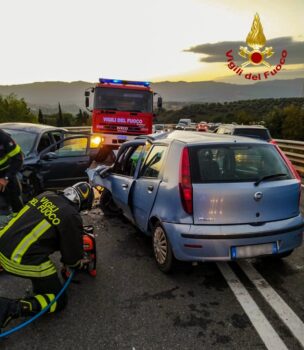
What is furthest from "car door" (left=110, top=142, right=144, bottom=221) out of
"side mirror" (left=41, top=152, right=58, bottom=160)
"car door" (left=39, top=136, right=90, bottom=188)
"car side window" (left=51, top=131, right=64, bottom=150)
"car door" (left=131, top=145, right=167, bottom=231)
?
"car side window" (left=51, top=131, right=64, bottom=150)

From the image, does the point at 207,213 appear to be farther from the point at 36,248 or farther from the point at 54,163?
the point at 54,163

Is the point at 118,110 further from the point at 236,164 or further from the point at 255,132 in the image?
the point at 236,164

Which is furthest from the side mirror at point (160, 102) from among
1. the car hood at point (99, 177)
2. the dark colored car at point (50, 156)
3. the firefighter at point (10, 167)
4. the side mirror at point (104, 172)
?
the firefighter at point (10, 167)

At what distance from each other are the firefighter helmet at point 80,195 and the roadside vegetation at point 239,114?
2128 inches

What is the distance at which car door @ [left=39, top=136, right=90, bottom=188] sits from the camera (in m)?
7.90

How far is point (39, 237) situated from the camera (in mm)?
3266

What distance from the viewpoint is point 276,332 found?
3.07 m

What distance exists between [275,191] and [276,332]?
1.45 meters

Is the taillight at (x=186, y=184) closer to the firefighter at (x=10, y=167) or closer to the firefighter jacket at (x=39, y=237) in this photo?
the firefighter jacket at (x=39, y=237)

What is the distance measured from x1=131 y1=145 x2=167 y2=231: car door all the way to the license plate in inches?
44.8

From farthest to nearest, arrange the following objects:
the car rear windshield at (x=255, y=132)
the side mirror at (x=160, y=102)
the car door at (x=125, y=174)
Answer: the side mirror at (x=160, y=102)
the car rear windshield at (x=255, y=132)
the car door at (x=125, y=174)

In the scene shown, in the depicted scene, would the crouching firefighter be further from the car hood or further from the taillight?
the car hood

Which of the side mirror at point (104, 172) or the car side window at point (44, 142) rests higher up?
the car side window at point (44, 142)

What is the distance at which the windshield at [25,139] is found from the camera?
8055 millimetres
